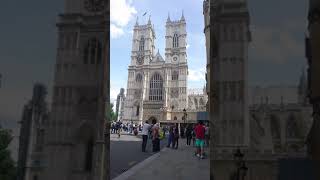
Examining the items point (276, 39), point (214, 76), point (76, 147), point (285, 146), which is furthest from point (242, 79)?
point (76, 147)

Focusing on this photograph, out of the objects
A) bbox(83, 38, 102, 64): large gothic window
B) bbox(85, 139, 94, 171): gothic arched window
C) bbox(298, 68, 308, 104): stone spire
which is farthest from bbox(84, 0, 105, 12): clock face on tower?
bbox(298, 68, 308, 104): stone spire

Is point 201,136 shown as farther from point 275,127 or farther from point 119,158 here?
point 119,158

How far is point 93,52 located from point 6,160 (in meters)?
0.78

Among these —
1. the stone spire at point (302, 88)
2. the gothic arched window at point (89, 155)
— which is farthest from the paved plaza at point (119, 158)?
the stone spire at point (302, 88)

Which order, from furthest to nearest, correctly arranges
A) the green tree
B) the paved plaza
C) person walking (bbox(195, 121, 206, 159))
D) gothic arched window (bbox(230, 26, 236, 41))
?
person walking (bbox(195, 121, 206, 159)) → the paved plaza → gothic arched window (bbox(230, 26, 236, 41)) → the green tree

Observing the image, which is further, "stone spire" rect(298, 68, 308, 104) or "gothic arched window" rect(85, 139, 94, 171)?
"gothic arched window" rect(85, 139, 94, 171)

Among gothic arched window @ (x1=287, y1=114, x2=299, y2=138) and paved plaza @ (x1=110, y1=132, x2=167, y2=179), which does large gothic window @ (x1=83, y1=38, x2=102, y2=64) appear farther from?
gothic arched window @ (x1=287, y1=114, x2=299, y2=138)

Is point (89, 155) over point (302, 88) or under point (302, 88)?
under

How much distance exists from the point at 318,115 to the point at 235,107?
1.35 feet

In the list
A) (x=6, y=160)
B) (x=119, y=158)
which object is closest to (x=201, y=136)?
(x=119, y=158)

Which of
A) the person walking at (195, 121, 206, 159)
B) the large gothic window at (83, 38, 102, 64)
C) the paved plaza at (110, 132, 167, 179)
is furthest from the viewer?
the person walking at (195, 121, 206, 159)

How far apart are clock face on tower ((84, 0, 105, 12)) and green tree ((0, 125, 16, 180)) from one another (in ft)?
2.86

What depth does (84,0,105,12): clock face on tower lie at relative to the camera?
6.63 feet

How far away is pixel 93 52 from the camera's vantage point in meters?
2.02
